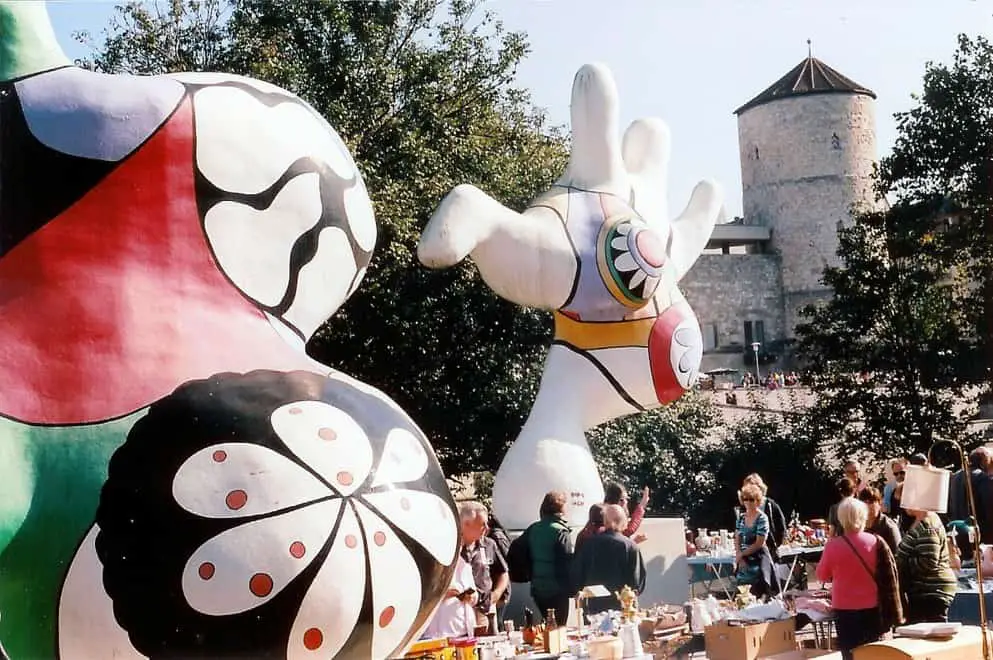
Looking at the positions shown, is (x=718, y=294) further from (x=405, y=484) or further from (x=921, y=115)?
(x=405, y=484)

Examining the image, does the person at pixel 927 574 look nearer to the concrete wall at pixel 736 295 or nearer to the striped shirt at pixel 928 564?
the striped shirt at pixel 928 564

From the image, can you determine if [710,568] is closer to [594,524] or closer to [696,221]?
[696,221]

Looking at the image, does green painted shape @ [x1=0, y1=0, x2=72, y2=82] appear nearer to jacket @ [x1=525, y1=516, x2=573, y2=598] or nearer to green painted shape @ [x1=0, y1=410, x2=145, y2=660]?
green painted shape @ [x1=0, y1=410, x2=145, y2=660]

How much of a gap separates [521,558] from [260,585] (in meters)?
3.77

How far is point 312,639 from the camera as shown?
11.4ft

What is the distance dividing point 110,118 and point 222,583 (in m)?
1.52

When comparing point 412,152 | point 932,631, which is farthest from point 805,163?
point 932,631

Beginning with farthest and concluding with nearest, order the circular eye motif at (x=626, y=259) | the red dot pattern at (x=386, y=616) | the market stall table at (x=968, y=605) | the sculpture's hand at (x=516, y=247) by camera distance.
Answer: the circular eye motif at (x=626, y=259) → the sculpture's hand at (x=516, y=247) → the market stall table at (x=968, y=605) → the red dot pattern at (x=386, y=616)

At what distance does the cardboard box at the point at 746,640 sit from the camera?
6.71 metres

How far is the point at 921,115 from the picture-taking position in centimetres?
1741

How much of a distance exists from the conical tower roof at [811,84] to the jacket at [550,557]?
35.1 metres

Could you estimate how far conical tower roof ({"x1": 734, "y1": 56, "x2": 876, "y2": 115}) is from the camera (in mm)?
39594

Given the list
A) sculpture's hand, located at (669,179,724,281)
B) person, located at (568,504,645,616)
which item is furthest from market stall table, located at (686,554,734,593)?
person, located at (568,504,645,616)

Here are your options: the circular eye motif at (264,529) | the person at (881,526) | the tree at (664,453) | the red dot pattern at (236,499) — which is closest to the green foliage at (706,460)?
the tree at (664,453)
